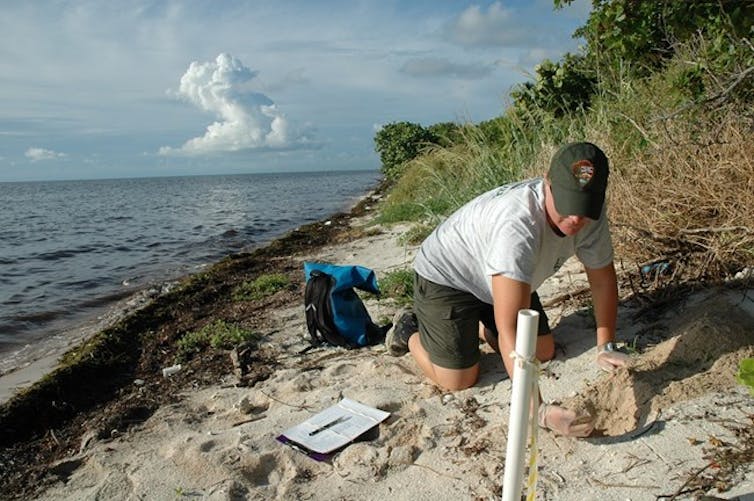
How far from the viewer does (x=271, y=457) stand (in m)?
2.79

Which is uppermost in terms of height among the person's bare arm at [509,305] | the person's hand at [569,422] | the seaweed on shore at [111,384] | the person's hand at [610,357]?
the person's bare arm at [509,305]

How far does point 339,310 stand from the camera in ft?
14.3

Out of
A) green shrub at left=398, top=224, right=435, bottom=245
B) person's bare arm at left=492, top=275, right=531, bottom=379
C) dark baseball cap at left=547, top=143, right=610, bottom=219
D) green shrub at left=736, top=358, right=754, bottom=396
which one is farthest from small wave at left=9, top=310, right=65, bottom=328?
green shrub at left=736, top=358, right=754, bottom=396

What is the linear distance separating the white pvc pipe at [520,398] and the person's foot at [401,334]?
221cm

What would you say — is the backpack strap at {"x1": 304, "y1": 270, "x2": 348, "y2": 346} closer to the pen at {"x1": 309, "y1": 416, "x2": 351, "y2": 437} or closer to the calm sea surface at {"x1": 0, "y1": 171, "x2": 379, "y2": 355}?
the pen at {"x1": 309, "y1": 416, "x2": 351, "y2": 437}

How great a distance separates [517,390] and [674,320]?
2.30m

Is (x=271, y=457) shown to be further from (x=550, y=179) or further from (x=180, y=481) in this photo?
(x=550, y=179)

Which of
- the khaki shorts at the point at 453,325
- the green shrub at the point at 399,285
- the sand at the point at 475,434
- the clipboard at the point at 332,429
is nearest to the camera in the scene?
the sand at the point at 475,434

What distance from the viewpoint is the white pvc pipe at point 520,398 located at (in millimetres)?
1462

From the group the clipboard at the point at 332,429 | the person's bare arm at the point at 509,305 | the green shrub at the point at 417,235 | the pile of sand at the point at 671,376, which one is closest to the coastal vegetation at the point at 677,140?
the pile of sand at the point at 671,376

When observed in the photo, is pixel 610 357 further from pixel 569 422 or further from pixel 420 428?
pixel 420 428

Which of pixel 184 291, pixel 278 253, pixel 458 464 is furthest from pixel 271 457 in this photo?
pixel 278 253

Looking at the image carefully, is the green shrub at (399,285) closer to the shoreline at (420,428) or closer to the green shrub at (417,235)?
the shoreline at (420,428)

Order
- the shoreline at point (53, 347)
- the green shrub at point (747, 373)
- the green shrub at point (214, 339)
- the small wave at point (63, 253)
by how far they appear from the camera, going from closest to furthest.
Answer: the green shrub at point (747, 373), the green shrub at point (214, 339), the shoreline at point (53, 347), the small wave at point (63, 253)
